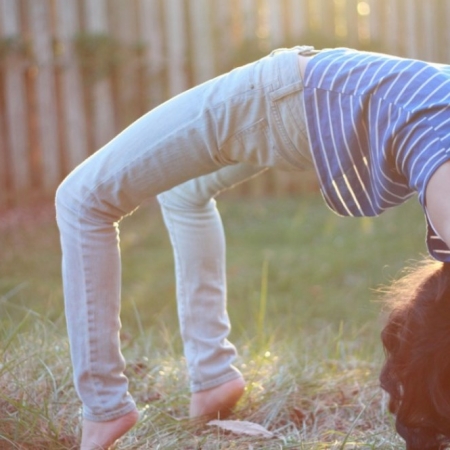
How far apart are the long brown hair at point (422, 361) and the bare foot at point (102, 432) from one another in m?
0.59

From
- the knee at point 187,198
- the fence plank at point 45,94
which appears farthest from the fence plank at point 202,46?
the knee at point 187,198

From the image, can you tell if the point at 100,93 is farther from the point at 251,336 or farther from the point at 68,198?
the point at 68,198

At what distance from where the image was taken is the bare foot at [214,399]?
2.28m

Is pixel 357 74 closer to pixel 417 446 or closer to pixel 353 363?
pixel 417 446

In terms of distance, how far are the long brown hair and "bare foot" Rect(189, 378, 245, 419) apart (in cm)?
60

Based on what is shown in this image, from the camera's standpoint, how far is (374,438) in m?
2.08

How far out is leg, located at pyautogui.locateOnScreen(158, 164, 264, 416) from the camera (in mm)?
2285

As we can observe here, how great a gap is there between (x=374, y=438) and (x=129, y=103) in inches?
163

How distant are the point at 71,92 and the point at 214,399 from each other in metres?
3.83

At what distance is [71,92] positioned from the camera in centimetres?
572

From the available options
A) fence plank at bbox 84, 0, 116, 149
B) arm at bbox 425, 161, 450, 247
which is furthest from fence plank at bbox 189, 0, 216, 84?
arm at bbox 425, 161, 450, 247

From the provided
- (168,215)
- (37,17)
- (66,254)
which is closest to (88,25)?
(37,17)

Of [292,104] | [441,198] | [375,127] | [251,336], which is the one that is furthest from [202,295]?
[251,336]

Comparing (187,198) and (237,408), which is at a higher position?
(187,198)
